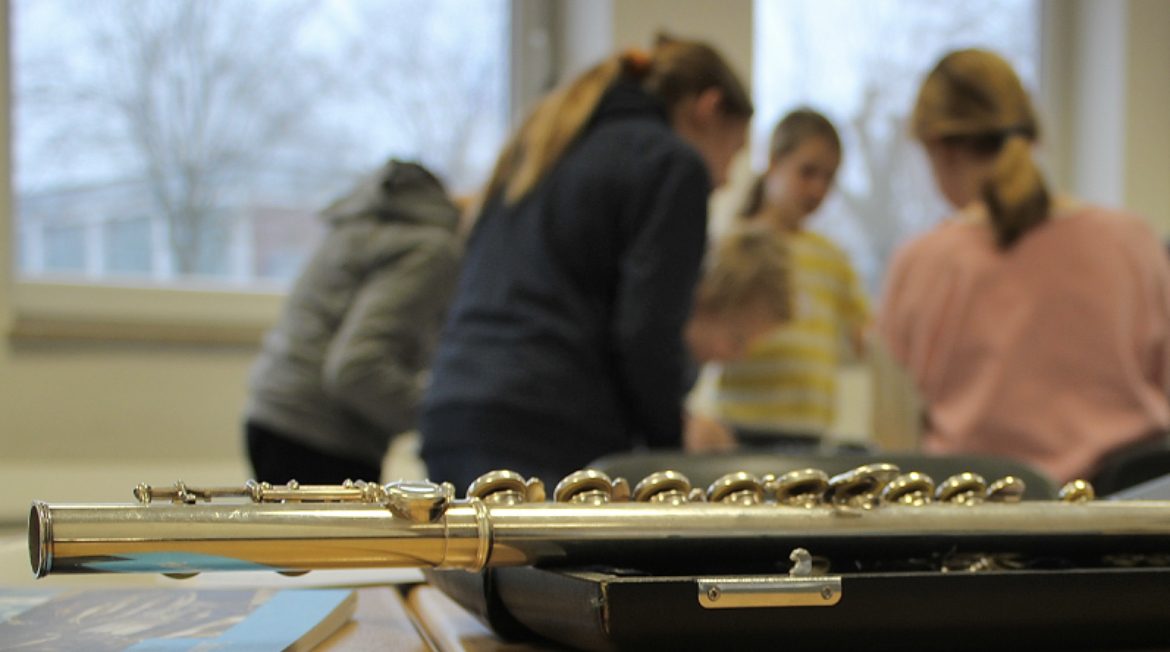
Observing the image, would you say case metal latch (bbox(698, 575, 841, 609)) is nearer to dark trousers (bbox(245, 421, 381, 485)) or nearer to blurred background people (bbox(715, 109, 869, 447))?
dark trousers (bbox(245, 421, 381, 485))

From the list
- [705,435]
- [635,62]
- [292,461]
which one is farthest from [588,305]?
[292,461]

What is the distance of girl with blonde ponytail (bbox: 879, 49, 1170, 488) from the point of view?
1.76 meters

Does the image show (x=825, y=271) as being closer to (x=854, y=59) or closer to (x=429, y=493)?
Answer: (x=854, y=59)

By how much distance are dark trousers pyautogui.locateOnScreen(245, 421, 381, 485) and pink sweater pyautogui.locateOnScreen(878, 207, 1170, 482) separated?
0.85m

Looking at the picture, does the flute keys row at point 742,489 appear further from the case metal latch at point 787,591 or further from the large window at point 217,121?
the large window at point 217,121

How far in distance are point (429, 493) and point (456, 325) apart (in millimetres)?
1216

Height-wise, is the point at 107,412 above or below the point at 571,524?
below

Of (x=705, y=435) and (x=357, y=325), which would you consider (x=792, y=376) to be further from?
(x=357, y=325)

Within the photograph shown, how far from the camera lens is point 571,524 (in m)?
0.39

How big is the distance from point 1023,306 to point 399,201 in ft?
2.93

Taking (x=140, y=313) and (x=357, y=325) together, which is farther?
(x=140, y=313)

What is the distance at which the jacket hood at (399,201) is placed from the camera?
192 cm

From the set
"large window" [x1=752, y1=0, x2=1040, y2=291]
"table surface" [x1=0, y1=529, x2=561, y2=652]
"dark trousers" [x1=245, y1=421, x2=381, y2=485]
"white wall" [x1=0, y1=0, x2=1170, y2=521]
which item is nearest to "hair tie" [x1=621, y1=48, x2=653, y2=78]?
"dark trousers" [x1=245, y1=421, x2=381, y2=485]

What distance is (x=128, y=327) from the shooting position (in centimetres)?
251
